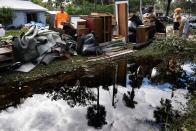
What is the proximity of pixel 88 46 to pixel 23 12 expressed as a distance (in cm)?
2461

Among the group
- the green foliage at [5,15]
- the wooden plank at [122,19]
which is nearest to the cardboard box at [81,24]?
the wooden plank at [122,19]

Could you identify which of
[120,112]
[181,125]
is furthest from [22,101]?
[181,125]

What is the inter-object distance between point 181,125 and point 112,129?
1095 mm

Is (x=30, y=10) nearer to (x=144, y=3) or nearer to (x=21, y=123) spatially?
(x=144, y=3)

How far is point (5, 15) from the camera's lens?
2881 cm

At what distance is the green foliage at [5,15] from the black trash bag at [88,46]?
71.1 feet

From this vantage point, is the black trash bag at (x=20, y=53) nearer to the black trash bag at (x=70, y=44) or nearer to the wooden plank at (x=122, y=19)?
the black trash bag at (x=70, y=44)

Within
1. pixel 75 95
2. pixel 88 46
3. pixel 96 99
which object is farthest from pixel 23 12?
pixel 96 99

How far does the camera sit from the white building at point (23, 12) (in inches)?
1227

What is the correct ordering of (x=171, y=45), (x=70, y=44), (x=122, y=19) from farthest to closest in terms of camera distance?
(x=122, y=19) → (x=171, y=45) → (x=70, y=44)

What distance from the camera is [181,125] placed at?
13.7 feet

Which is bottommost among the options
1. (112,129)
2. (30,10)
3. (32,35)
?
(112,129)

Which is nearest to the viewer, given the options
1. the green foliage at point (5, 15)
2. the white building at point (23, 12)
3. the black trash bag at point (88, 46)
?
the black trash bag at point (88, 46)

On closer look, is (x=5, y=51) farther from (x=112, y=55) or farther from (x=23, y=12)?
(x=23, y=12)
